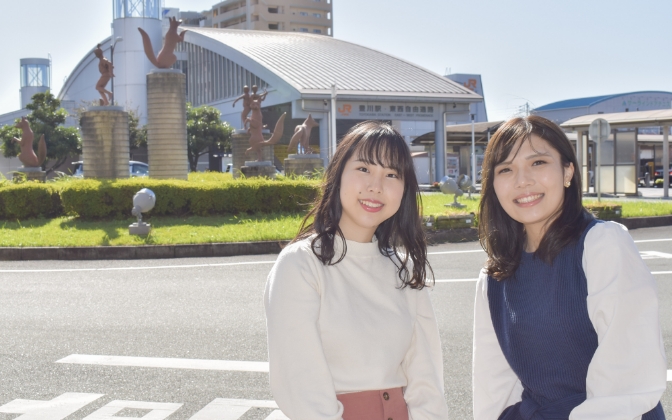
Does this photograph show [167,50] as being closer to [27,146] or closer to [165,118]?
[165,118]

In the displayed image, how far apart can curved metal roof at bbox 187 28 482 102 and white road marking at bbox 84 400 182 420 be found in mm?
40931

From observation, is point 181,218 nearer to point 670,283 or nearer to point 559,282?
point 670,283

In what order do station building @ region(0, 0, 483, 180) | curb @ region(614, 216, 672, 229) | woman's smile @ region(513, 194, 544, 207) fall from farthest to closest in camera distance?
station building @ region(0, 0, 483, 180), curb @ region(614, 216, 672, 229), woman's smile @ region(513, 194, 544, 207)

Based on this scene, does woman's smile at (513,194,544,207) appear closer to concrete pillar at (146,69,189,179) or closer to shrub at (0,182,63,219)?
shrub at (0,182,63,219)

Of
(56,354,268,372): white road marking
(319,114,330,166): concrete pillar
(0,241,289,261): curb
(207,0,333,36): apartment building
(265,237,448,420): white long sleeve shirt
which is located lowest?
(56,354,268,372): white road marking

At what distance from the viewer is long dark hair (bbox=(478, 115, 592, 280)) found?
7.95ft

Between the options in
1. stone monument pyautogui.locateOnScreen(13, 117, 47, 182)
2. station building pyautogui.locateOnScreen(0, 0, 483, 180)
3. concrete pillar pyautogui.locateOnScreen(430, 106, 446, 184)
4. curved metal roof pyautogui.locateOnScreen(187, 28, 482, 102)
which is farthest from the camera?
curved metal roof pyautogui.locateOnScreen(187, 28, 482, 102)

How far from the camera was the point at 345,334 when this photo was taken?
2398 millimetres

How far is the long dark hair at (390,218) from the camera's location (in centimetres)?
253

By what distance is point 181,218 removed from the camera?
52.6 ft

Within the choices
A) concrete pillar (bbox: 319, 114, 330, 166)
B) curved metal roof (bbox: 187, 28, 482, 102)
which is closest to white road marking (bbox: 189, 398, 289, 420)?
concrete pillar (bbox: 319, 114, 330, 166)

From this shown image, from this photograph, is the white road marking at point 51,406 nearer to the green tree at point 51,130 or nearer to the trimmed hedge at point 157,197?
the trimmed hedge at point 157,197

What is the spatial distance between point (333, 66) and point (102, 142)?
114ft

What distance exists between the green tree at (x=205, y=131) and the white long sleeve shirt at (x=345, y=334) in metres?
53.8
